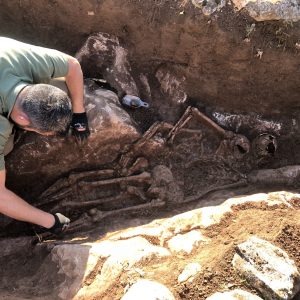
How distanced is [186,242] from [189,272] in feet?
1.34

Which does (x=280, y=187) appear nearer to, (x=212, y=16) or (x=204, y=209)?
(x=204, y=209)

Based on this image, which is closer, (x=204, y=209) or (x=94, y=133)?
(x=204, y=209)

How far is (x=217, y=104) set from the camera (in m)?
5.32

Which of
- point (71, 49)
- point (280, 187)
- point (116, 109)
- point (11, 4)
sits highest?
point (11, 4)

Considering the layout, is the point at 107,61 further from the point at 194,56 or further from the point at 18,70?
the point at 18,70

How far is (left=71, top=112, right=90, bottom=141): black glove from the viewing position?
169 inches

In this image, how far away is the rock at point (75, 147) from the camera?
445 cm

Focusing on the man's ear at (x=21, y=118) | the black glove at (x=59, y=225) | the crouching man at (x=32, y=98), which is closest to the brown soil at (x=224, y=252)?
the black glove at (x=59, y=225)

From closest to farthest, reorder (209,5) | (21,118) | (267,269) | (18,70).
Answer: (267,269), (21,118), (18,70), (209,5)

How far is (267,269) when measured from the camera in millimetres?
3244

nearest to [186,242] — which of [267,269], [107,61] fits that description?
[267,269]

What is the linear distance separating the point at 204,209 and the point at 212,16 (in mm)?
2153

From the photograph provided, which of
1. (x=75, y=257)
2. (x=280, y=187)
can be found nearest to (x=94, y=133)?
(x=75, y=257)

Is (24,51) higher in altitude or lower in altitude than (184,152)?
higher
